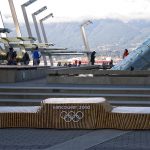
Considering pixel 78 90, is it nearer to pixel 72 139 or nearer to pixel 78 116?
pixel 78 116

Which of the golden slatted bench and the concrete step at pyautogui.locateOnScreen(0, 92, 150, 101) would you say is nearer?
the golden slatted bench

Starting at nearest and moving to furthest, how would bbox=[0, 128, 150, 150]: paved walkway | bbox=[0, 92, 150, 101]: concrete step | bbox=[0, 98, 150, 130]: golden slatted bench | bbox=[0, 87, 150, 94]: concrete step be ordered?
1. bbox=[0, 128, 150, 150]: paved walkway
2. bbox=[0, 98, 150, 130]: golden slatted bench
3. bbox=[0, 92, 150, 101]: concrete step
4. bbox=[0, 87, 150, 94]: concrete step

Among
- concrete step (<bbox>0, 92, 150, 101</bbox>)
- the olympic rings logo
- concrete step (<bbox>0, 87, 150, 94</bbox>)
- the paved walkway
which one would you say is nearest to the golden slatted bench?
the olympic rings logo

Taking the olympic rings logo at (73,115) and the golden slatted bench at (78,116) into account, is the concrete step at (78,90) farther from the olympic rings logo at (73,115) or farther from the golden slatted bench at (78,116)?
the olympic rings logo at (73,115)

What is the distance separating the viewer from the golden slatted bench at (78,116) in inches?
398

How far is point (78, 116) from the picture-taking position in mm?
10234

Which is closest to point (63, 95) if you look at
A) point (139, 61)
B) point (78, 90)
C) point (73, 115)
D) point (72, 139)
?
point (78, 90)

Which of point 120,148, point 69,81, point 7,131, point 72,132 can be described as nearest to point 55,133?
point 72,132

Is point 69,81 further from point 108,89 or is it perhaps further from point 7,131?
point 7,131

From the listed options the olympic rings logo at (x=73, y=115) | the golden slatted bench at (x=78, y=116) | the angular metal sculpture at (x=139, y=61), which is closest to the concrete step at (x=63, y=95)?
the golden slatted bench at (x=78, y=116)

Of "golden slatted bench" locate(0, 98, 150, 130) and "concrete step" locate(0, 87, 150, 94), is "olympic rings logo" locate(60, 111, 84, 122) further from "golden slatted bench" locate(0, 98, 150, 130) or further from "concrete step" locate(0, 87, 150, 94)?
"concrete step" locate(0, 87, 150, 94)

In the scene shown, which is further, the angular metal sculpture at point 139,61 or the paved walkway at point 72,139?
the angular metal sculpture at point 139,61

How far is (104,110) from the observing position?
10.1 meters

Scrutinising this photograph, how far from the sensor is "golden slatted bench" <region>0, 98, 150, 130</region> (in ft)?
33.2
